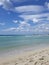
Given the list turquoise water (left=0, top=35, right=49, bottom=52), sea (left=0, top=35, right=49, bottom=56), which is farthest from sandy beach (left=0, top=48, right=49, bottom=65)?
turquoise water (left=0, top=35, right=49, bottom=52)

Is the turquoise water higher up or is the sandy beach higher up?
the turquoise water

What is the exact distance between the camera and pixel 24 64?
675 cm

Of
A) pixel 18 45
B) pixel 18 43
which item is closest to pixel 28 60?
pixel 18 45

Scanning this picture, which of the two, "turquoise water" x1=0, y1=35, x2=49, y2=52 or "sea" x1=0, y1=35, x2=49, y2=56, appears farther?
"turquoise water" x1=0, y1=35, x2=49, y2=52

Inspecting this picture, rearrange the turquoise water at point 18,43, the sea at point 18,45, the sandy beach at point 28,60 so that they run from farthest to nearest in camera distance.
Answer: the turquoise water at point 18,43 < the sea at point 18,45 < the sandy beach at point 28,60

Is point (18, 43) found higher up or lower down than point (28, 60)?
higher up

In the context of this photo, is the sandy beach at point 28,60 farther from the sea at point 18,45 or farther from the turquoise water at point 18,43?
the turquoise water at point 18,43

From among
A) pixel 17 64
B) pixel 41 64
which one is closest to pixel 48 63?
pixel 41 64

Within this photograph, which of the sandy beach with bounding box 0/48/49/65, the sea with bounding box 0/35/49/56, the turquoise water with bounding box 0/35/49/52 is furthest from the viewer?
the turquoise water with bounding box 0/35/49/52

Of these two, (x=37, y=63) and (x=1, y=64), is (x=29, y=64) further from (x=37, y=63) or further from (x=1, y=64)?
(x=1, y=64)

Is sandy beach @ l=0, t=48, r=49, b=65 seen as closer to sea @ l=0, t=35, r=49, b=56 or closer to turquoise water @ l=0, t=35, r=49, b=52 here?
sea @ l=0, t=35, r=49, b=56

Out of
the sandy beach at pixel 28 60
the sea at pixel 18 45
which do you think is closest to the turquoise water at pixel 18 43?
the sea at pixel 18 45

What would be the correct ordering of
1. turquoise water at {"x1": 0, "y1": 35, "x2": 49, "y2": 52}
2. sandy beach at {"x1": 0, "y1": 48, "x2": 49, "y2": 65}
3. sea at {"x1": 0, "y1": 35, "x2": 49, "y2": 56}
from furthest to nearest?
turquoise water at {"x1": 0, "y1": 35, "x2": 49, "y2": 52}
sea at {"x1": 0, "y1": 35, "x2": 49, "y2": 56}
sandy beach at {"x1": 0, "y1": 48, "x2": 49, "y2": 65}

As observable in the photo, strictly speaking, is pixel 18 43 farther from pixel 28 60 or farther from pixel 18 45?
pixel 28 60
